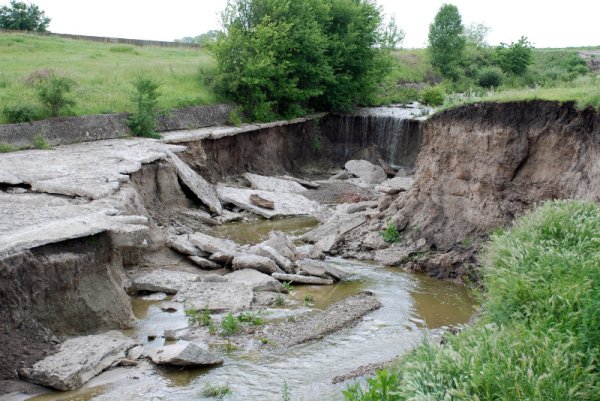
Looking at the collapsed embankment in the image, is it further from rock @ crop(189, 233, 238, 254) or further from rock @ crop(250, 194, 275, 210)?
rock @ crop(250, 194, 275, 210)

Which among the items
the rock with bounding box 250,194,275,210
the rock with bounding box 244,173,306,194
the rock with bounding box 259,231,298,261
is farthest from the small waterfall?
the rock with bounding box 259,231,298,261

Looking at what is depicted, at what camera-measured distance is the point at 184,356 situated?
790cm

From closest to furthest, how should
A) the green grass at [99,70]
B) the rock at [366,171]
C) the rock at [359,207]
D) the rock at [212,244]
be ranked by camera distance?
1. the rock at [212,244]
2. the rock at [359,207]
3. the green grass at [99,70]
4. the rock at [366,171]

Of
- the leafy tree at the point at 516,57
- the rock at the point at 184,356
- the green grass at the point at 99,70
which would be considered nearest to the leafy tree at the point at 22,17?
the green grass at the point at 99,70

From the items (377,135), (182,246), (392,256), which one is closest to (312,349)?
(182,246)

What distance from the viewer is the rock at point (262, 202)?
58.1ft

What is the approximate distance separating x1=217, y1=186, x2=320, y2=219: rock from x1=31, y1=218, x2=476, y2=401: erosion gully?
4927mm

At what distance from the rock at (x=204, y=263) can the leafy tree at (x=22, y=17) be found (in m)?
29.0

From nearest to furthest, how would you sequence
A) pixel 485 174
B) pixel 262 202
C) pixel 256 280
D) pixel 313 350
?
pixel 313 350
pixel 256 280
pixel 485 174
pixel 262 202

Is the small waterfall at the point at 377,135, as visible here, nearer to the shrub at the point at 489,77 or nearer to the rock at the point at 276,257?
the shrub at the point at 489,77

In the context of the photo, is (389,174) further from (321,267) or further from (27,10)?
(27,10)

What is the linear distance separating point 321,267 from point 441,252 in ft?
8.84

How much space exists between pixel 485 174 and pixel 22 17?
3258 centimetres

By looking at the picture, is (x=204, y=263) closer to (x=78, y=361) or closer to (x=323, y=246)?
(x=323, y=246)
